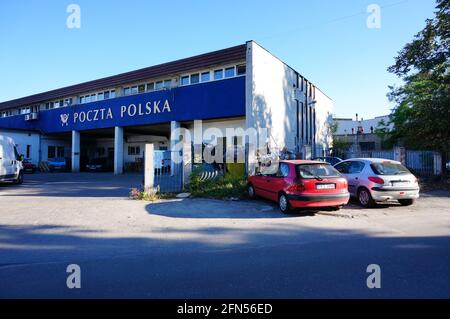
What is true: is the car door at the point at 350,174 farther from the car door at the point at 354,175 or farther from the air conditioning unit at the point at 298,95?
the air conditioning unit at the point at 298,95

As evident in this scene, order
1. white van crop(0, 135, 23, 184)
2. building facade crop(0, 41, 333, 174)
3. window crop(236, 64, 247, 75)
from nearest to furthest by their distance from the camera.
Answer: white van crop(0, 135, 23, 184) < building facade crop(0, 41, 333, 174) < window crop(236, 64, 247, 75)

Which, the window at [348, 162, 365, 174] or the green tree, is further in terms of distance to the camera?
the green tree

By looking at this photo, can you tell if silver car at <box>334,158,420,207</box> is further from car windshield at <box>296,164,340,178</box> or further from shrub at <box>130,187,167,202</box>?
shrub at <box>130,187,167,202</box>

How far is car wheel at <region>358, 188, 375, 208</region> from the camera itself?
375 inches

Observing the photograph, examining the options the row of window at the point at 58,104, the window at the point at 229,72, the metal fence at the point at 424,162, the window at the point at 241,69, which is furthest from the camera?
the row of window at the point at 58,104

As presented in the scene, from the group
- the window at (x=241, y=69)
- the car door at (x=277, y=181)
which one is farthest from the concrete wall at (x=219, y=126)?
the car door at (x=277, y=181)

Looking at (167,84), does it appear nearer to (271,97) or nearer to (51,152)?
(271,97)

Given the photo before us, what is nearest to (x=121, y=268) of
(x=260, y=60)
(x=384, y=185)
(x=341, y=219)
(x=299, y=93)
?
(x=341, y=219)

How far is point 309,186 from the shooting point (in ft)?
26.7

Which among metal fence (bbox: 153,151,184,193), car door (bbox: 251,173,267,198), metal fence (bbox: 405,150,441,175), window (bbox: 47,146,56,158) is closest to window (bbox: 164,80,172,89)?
metal fence (bbox: 153,151,184,193)

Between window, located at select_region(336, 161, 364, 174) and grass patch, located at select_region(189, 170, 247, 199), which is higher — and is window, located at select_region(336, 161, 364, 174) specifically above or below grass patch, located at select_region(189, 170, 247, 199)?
above

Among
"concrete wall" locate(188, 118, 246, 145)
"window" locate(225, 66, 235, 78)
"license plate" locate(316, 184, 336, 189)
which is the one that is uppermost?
"window" locate(225, 66, 235, 78)

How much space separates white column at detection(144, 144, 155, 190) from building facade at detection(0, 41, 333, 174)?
4.22 m

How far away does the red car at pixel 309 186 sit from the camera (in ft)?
26.7
